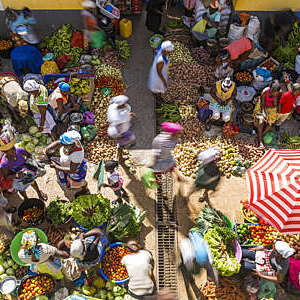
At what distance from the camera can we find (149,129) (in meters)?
7.50

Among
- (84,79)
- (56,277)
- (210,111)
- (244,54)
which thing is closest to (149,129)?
(210,111)

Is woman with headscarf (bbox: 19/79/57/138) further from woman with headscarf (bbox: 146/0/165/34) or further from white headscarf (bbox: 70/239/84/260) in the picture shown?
woman with headscarf (bbox: 146/0/165/34)

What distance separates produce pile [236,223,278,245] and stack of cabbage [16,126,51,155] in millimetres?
4269

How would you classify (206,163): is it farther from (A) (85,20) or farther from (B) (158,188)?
(A) (85,20)

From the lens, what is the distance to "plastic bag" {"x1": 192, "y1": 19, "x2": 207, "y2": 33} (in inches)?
329

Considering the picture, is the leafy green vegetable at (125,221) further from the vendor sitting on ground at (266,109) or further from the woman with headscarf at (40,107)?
the vendor sitting on ground at (266,109)

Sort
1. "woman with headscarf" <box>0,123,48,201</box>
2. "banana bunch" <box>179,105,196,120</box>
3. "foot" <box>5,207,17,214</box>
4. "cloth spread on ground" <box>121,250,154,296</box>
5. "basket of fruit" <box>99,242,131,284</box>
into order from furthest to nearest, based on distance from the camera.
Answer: "banana bunch" <box>179,105,196,120</box> → "foot" <box>5,207,17,214</box> → "basket of fruit" <box>99,242,131,284</box> → "woman with headscarf" <box>0,123,48,201</box> → "cloth spread on ground" <box>121,250,154,296</box>

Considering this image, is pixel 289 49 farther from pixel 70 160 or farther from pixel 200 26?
pixel 70 160

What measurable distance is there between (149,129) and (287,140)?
122 inches

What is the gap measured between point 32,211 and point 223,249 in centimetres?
338

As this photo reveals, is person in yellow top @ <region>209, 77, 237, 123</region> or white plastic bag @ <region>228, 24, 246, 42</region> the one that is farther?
white plastic bag @ <region>228, 24, 246, 42</region>

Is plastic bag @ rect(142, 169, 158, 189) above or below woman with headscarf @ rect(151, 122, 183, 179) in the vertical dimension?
below

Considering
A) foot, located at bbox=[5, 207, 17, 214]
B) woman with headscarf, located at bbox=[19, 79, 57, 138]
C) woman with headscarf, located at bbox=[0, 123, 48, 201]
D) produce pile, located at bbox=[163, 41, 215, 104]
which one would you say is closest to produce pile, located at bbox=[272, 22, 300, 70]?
produce pile, located at bbox=[163, 41, 215, 104]

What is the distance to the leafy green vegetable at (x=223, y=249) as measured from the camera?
5.05 m
